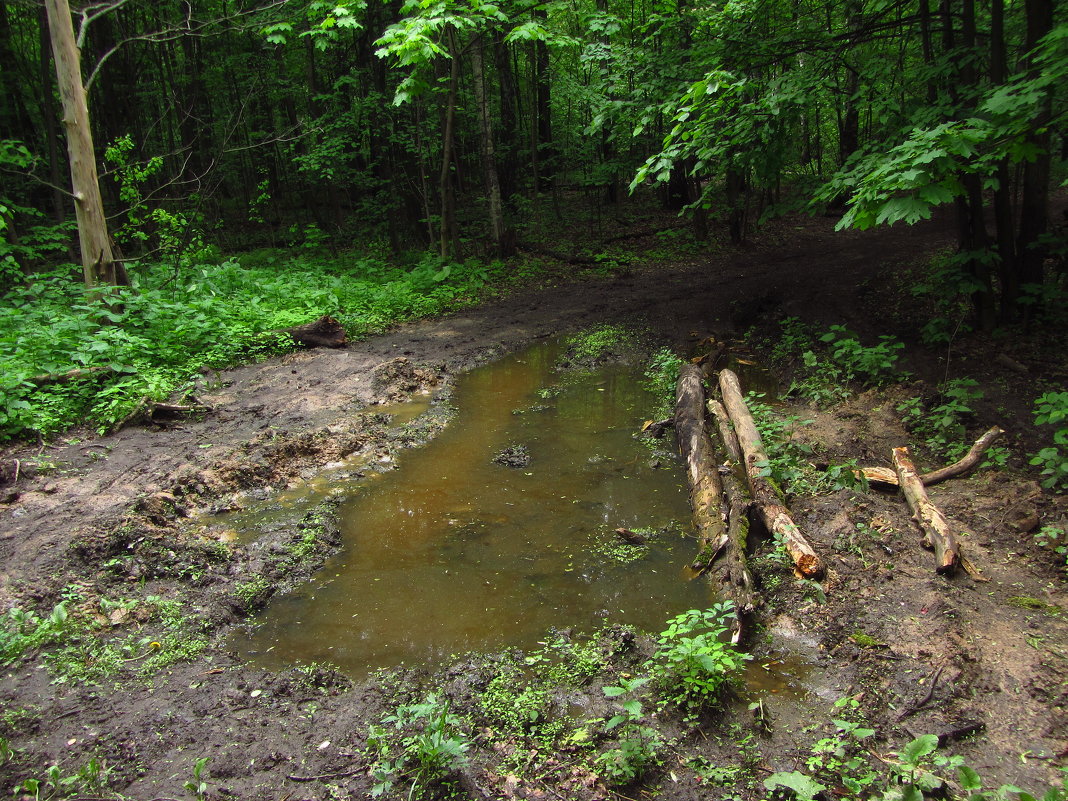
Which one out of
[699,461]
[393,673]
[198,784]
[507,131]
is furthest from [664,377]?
[507,131]

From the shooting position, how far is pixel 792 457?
5.98 meters

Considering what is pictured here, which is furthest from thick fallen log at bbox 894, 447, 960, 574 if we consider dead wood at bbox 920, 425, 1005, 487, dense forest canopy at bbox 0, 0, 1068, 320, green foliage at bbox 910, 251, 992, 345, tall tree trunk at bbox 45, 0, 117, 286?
tall tree trunk at bbox 45, 0, 117, 286

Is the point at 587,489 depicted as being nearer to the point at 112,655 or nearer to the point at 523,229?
the point at 112,655

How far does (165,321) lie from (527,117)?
723 inches

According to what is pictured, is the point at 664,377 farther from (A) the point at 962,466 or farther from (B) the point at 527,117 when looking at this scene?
(B) the point at 527,117

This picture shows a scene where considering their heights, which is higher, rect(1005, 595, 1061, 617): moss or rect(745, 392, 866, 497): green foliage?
rect(745, 392, 866, 497): green foliage

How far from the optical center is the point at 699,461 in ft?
20.5

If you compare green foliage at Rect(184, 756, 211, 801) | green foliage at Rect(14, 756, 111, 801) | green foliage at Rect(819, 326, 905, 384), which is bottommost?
green foliage at Rect(184, 756, 211, 801)

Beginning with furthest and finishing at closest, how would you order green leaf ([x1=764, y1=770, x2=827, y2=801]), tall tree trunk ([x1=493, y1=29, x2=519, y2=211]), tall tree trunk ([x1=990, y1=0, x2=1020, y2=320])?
1. tall tree trunk ([x1=493, y1=29, x2=519, y2=211])
2. tall tree trunk ([x1=990, y1=0, x2=1020, y2=320])
3. green leaf ([x1=764, y1=770, x2=827, y2=801])

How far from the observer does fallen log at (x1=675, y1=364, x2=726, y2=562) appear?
206 inches

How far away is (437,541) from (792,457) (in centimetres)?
355

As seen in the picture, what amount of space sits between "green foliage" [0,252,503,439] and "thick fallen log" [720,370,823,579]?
7047 millimetres

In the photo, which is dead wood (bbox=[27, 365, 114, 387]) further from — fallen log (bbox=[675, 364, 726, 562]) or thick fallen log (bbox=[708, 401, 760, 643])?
thick fallen log (bbox=[708, 401, 760, 643])

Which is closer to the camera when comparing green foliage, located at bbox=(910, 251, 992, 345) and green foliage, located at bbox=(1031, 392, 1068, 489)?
green foliage, located at bbox=(1031, 392, 1068, 489)
